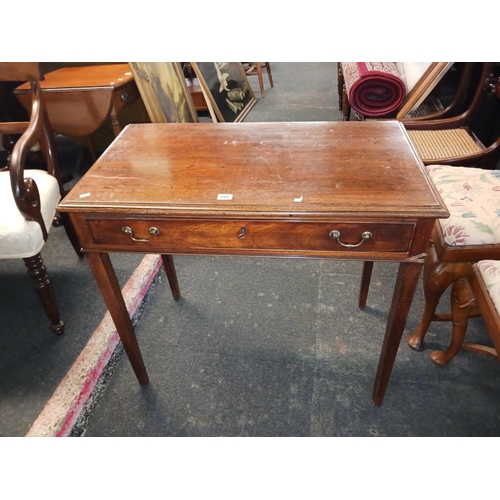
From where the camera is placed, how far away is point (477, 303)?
115cm

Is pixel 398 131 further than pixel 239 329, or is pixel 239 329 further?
pixel 239 329

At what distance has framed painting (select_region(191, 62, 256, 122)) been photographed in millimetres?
3113

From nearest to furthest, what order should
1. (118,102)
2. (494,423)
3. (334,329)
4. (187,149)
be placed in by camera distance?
1. (187,149)
2. (494,423)
3. (334,329)
4. (118,102)

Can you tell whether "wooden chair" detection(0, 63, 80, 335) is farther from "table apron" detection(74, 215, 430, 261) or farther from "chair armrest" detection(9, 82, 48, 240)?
"table apron" detection(74, 215, 430, 261)

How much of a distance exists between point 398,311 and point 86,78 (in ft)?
6.99

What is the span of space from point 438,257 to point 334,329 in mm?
535

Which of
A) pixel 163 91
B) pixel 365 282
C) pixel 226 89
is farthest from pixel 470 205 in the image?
pixel 226 89

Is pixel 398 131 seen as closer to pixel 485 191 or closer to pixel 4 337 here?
pixel 485 191

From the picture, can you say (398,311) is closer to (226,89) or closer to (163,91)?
(163,91)

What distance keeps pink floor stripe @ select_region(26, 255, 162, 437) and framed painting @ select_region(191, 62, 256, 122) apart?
1975 millimetres

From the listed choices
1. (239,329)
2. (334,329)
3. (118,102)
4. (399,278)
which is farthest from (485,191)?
(118,102)

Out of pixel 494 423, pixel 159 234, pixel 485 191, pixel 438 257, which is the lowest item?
pixel 494 423

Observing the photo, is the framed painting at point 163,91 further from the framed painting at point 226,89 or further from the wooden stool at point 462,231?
the wooden stool at point 462,231

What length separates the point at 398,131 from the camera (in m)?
1.17
